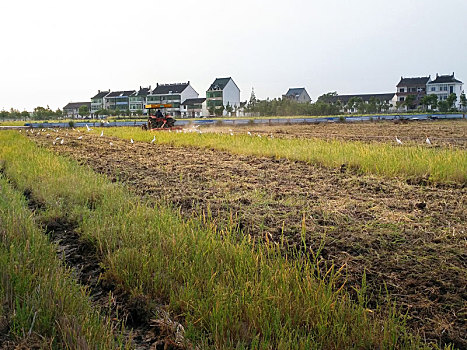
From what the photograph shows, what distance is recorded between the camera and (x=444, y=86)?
265 feet

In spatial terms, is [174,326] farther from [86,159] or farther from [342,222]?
[86,159]

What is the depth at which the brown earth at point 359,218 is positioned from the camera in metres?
3.40

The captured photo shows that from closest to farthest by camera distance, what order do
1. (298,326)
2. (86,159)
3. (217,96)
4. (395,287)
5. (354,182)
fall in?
(298,326)
(395,287)
(354,182)
(86,159)
(217,96)

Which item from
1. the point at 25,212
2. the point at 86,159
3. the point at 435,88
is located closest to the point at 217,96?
the point at 435,88

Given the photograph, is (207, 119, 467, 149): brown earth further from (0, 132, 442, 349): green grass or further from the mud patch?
the mud patch

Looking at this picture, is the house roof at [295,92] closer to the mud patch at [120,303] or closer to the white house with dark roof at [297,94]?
the white house with dark roof at [297,94]

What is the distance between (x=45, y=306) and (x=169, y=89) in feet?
317

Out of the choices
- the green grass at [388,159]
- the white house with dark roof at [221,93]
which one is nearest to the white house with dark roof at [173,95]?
the white house with dark roof at [221,93]

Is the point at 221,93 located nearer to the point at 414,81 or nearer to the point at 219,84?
the point at 219,84

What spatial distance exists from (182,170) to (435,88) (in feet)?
271

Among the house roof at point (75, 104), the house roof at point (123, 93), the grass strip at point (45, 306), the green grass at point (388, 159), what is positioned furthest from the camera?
the house roof at point (75, 104)

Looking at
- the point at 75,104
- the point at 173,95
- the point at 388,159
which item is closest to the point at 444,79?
the point at 173,95

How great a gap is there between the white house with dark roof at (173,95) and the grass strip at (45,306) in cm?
9133

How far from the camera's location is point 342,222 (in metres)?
5.25
